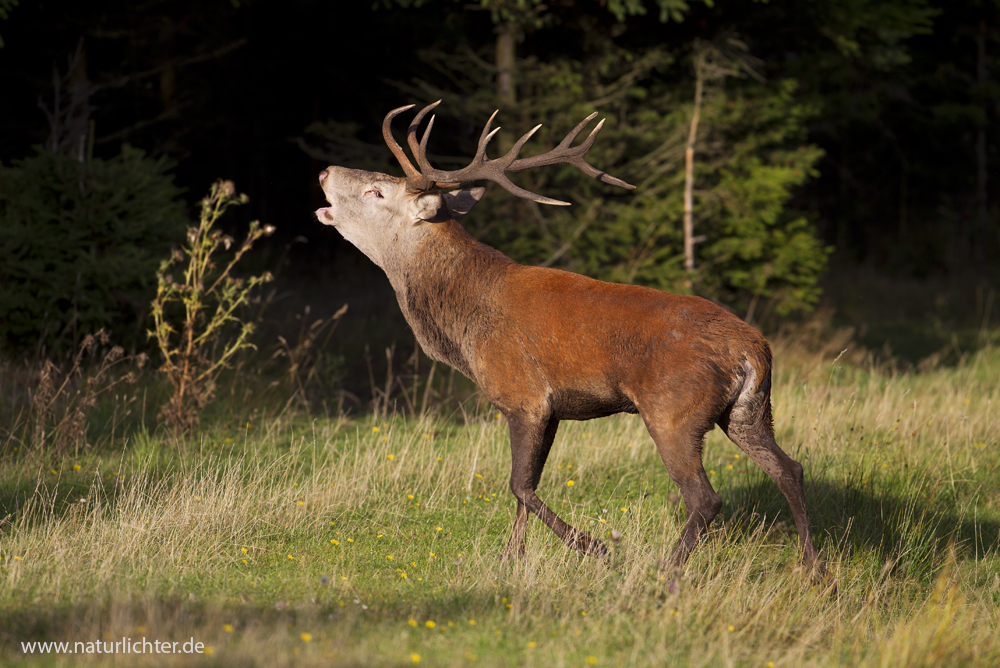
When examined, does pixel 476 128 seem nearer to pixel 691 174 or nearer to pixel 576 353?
pixel 691 174

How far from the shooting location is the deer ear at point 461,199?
18.1 ft

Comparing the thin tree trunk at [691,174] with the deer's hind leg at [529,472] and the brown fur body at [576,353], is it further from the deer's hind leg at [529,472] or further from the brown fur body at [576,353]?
the deer's hind leg at [529,472]

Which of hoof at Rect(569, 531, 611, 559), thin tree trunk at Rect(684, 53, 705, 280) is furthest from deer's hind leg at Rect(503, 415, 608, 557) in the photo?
thin tree trunk at Rect(684, 53, 705, 280)

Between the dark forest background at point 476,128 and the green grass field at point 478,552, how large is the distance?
298 cm

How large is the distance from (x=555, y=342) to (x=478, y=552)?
3.86ft

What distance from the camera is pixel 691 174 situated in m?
12.4

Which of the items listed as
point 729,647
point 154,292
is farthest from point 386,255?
point 154,292

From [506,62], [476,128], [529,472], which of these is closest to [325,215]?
[529,472]

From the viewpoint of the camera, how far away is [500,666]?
3.46 metres

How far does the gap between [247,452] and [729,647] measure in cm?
398

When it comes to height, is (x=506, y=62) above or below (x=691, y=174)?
above

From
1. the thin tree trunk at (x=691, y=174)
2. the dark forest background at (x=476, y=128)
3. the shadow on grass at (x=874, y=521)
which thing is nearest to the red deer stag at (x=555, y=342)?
the shadow on grass at (x=874, y=521)

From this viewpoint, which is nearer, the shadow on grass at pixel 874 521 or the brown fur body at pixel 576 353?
the brown fur body at pixel 576 353

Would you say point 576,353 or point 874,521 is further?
point 874,521
